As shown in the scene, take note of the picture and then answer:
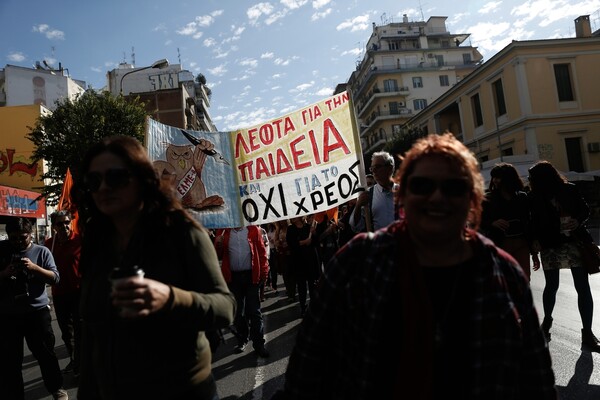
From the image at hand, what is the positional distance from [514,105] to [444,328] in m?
32.6

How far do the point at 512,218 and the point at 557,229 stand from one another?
44 centimetres

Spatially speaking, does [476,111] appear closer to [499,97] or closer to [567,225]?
[499,97]

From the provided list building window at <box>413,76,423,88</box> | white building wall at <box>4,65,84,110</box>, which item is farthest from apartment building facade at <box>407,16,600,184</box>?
white building wall at <box>4,65,84,110</box>

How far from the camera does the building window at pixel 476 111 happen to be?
35.2 m

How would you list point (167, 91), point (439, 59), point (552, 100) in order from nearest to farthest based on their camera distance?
point (552, 100)
point (167, 91)
point (439, 59)

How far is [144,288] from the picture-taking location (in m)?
1.40

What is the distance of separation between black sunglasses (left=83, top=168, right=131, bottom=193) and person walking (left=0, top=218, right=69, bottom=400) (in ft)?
8.48

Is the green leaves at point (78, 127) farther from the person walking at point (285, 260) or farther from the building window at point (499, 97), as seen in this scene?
the building window at point (499, 97)

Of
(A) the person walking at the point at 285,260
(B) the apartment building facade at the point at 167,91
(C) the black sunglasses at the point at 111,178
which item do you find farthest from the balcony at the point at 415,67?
(C) the black sunglasses at the point at 111,178

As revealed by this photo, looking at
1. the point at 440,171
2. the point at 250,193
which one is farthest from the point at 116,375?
the point at 250,193

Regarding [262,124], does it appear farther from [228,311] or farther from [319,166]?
[228,311]

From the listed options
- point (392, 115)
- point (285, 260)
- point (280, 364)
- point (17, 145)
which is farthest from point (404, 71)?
point (280, 364)

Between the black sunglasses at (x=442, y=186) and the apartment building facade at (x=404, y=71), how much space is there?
186 ft

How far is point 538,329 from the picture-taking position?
1571 mm
